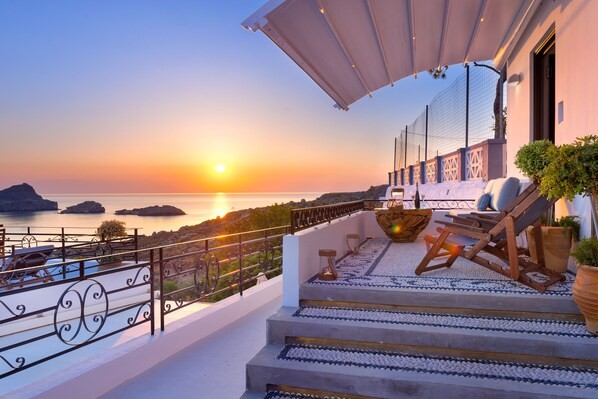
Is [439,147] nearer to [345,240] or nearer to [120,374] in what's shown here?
[345,240]

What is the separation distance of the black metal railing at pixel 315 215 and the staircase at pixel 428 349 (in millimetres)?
827

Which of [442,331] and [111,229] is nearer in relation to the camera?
[442,331]

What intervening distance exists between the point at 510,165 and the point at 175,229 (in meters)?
27.2

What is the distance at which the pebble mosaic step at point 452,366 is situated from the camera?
2.10 m

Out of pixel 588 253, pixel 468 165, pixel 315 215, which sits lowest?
pixel 588 253

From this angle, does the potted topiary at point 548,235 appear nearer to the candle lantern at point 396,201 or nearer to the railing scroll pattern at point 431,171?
the candle lantern at point 396,201

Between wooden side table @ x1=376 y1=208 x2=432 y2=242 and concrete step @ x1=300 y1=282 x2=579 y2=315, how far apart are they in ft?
9.55

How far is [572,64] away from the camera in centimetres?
402

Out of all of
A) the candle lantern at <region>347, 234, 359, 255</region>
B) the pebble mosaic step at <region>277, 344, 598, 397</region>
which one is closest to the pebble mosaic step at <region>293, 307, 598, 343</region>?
the pebble mosaic step at <region>277, 344, 598, 397</region>

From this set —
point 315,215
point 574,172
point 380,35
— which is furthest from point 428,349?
point 380,35

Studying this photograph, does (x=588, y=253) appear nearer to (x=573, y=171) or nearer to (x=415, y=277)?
(x=573, y=171)

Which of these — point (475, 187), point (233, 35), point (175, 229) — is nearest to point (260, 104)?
point (233, 35)

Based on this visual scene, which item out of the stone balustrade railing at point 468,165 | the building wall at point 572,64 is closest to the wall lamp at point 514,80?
the building wall at point 572,64

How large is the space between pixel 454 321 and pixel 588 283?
85cm
